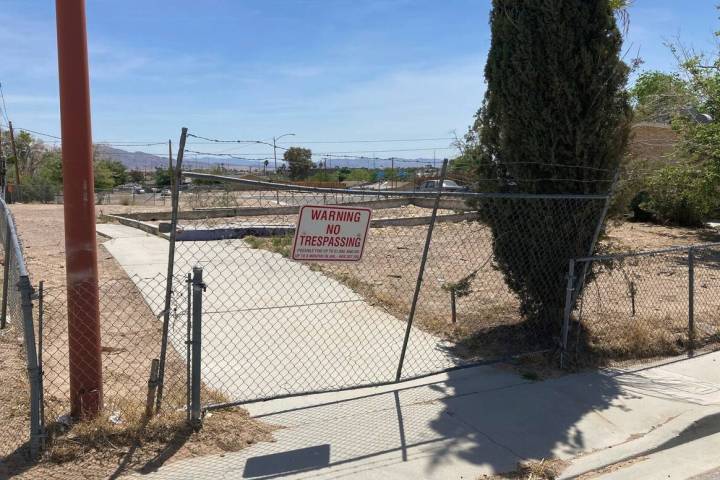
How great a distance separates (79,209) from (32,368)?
1.06m

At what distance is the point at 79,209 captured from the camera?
4094mm

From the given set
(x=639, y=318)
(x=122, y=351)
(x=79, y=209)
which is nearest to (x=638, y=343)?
(x=639, y=318)

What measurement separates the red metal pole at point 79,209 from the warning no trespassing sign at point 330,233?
1.45 meters

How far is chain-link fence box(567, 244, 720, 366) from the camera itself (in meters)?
6.36

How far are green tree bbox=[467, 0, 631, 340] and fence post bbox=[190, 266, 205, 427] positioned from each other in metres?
3.49

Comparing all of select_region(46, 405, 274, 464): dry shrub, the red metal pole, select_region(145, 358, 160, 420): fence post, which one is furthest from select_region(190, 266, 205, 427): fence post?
the red metal pole

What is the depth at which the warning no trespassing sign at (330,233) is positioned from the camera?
15.1 feet

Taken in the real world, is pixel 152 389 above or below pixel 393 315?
above

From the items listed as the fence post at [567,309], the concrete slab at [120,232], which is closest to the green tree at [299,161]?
the fence post at [567,309]

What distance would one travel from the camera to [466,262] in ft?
42.6

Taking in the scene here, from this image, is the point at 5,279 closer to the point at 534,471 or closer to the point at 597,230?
the point at 534,471

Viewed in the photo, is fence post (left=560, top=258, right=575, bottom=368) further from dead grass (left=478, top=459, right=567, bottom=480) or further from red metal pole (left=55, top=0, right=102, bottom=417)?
red metal pole (left=55, top=0, right=102, bottom=417)

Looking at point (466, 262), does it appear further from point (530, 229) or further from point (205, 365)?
point (205, 365)

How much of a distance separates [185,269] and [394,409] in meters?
7.65
